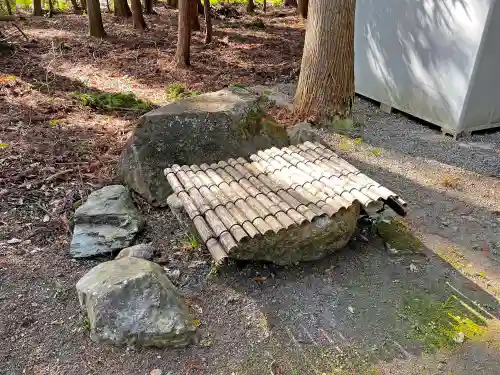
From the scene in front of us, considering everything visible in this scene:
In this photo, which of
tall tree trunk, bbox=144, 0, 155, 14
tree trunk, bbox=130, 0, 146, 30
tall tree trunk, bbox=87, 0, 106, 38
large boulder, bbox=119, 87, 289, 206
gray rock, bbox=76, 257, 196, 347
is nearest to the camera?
gray rock, bbox=76, 257, 196, 347

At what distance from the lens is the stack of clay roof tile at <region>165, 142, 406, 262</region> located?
3.05m

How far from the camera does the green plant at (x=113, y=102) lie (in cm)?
662

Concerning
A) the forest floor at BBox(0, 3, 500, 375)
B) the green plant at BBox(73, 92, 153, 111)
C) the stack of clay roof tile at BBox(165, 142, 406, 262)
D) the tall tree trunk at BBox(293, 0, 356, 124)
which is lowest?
the forest floor at BBox(0, 3, 500, 375)

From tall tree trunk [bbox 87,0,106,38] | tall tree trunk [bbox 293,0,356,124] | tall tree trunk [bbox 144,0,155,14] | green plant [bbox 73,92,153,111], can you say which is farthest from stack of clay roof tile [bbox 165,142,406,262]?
tall tree trunk [bbox 144,0,155,14]

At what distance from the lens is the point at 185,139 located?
14.4 ft

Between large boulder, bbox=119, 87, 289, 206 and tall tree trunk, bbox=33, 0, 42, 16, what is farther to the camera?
tall tree trunk, bbox=33, 0, 42, 16

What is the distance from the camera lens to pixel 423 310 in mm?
3025

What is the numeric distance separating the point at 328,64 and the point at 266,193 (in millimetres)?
3108

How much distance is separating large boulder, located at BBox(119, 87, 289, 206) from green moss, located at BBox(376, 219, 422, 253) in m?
1.60

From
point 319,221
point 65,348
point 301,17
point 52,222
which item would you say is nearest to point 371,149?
point 319,221

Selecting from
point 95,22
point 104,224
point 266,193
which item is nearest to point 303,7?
point 95,22

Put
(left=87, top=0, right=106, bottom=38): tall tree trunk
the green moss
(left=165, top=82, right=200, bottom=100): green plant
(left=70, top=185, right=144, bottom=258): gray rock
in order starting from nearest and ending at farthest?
(left=70, top=185, right=144, bottom=258): gray rock, the green moss, (left=165, top=82, right=200, bottom=100): green plant, (left=87, top=0, right=106, bottom=38): tall tree trunk

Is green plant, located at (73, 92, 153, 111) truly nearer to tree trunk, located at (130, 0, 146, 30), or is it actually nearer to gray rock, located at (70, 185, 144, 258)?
gray rock, located at (70, 185, 144, 258)

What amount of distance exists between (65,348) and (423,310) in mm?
2389
